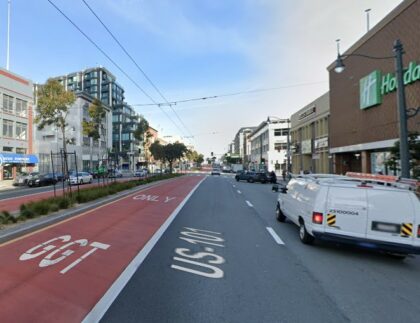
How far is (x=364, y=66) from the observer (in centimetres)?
2739

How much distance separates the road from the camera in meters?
3.95

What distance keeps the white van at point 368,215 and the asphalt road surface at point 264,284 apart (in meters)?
0.46

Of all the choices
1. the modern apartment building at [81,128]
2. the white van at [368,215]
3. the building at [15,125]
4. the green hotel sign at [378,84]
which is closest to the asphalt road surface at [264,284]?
the white van at [368,215]

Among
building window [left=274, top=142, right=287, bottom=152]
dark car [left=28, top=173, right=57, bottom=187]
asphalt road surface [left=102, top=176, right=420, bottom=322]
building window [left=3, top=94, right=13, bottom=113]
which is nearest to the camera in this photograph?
asphalt road surface [left=102, top=176, right=420, bottom=322]

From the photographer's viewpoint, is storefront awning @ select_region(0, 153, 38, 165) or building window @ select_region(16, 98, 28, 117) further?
building window @ select_region(16, 98, 28, 117)

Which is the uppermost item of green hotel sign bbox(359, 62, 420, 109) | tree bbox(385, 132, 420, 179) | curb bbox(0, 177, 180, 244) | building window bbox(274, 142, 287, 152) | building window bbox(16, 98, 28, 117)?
building window bbox(16, 98, 28, 117)

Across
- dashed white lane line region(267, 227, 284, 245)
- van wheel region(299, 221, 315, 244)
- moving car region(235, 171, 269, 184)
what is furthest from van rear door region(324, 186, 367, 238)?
moving car region(235, 171, 269, 184)

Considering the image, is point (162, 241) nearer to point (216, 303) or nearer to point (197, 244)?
point (197, 244)

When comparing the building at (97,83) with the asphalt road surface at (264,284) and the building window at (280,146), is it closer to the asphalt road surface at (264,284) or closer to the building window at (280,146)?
the building window at (280,146)

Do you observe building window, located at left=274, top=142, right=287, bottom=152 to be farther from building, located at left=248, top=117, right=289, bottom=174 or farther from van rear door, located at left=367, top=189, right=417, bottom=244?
van rear door, located at left=367, top=189, right=417, bottom=244

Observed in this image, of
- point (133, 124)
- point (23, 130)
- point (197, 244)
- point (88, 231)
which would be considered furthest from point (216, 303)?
point (133, 124)

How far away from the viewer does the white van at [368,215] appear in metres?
6.08

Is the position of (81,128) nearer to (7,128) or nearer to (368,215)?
(7,128)

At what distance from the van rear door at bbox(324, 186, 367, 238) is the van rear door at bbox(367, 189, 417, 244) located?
0.14m
